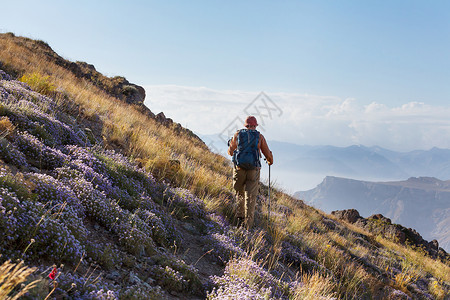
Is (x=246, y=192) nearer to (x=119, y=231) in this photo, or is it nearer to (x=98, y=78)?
(x=119, y=231)

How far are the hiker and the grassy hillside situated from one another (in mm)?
698

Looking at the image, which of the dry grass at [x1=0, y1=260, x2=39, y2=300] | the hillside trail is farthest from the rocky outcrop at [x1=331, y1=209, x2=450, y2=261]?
the dry grass at [x1=0, y1=260, x2=39, y2=300]

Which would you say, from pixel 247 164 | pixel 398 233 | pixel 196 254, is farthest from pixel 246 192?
pixel 398 233

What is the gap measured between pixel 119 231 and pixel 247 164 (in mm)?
4202

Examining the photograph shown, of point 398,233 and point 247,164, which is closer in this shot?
point 247,164

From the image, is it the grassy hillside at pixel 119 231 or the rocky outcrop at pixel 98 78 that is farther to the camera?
the rocky outcrop at pixel 98 78

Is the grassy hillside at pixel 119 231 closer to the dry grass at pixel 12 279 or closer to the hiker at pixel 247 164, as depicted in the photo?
the dry grass at pixel 12 279

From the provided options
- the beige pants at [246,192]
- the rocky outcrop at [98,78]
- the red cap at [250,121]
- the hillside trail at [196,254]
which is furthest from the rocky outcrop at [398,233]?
the rocky outcrop at [98,78]

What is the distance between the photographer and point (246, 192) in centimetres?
828

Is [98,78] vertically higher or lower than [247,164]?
higher

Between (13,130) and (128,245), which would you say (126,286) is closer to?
(128,245)

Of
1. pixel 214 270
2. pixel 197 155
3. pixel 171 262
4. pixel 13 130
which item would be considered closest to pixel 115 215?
pixel 171 262

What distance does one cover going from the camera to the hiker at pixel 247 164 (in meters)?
8.16

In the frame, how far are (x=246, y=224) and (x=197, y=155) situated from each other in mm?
6549
